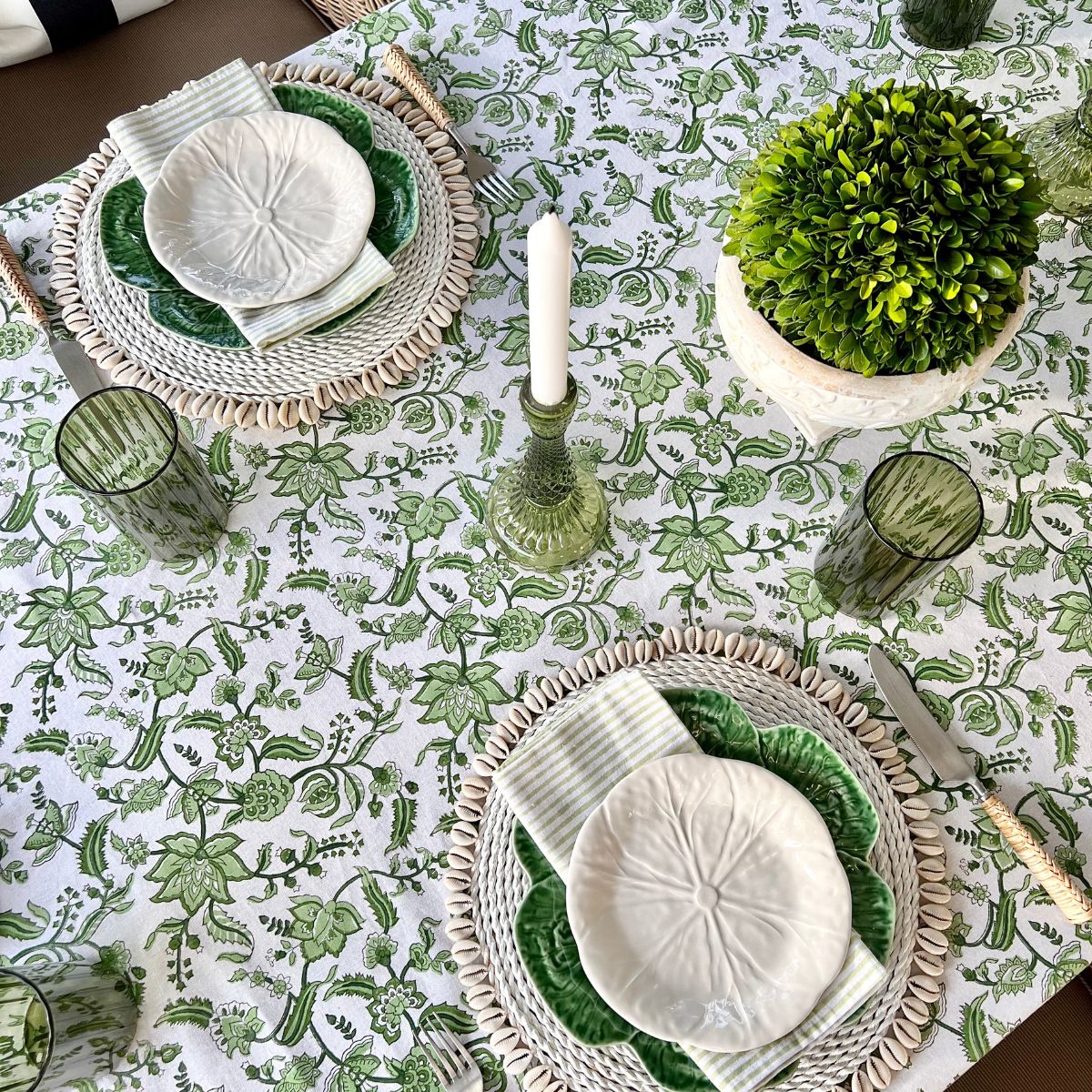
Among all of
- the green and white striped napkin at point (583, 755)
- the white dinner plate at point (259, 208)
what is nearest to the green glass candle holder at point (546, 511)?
the green and white striped napkin at point (583, 755)

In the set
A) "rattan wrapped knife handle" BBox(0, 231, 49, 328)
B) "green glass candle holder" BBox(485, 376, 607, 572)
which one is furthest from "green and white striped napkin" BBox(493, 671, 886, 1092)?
"rattan wrapped knife handle" BBox(0, 231, 49, 328)

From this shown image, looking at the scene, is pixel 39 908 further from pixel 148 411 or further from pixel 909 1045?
pixel 909 1045

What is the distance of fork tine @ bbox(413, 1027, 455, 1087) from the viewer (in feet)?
2.27

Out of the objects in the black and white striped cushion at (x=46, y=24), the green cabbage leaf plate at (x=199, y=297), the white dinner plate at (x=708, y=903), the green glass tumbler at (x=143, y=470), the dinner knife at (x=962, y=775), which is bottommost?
the dinner knife at (x=962, y=775)

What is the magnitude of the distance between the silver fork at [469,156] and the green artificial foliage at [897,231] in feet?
1.16

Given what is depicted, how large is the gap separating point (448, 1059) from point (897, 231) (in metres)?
0.68

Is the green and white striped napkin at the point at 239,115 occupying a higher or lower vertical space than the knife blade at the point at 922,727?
higher

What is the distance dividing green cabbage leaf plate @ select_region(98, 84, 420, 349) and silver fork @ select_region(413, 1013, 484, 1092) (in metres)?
0.59

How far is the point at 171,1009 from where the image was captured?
723 millimetres

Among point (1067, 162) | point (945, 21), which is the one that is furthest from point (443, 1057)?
point (945, 21)

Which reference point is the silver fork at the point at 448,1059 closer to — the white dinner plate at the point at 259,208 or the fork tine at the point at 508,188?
the white dinner plate at the point at 259,208

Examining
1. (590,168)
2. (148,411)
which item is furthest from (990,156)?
(148,411)

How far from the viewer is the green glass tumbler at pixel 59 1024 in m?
0.62

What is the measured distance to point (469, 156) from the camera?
1003 mm
